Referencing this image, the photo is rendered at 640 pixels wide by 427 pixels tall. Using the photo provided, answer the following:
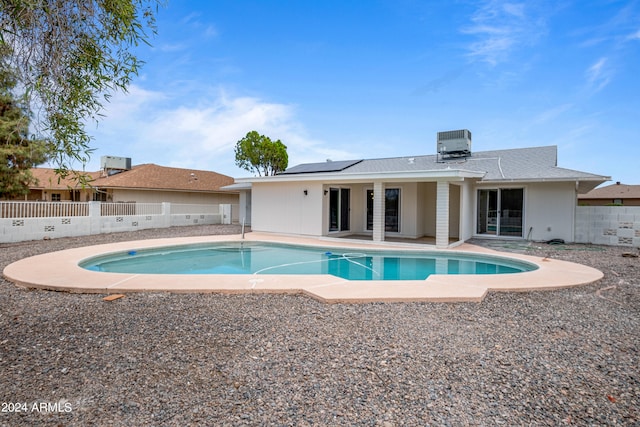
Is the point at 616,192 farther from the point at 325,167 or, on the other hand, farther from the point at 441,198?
the point at 441,198

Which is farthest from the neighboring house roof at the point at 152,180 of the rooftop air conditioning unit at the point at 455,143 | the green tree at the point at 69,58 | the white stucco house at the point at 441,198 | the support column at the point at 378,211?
the green tree at the point at 69,58

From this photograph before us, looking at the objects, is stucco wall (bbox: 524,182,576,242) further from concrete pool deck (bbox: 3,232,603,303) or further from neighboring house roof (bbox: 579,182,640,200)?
neighboring house roof (bbox: 579,182,640,200)

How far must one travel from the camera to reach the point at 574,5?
11711mm

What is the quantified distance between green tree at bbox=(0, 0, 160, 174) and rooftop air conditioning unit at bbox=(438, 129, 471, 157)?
16769 millimetres

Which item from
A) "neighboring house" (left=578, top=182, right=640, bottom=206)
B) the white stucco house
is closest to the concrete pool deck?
the white stucco house

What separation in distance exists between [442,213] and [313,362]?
9.88 m

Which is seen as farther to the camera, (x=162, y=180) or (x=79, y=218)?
(x=162, y=180)

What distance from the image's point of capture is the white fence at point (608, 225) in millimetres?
13422

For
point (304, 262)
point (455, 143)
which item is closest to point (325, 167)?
point (455, 143)

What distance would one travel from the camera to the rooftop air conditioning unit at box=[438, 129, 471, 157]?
18.4 meters

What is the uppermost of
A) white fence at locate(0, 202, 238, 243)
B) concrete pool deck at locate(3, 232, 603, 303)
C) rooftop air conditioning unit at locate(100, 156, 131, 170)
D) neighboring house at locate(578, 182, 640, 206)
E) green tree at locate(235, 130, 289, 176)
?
green tree at locate(235, 130, 289, 176)

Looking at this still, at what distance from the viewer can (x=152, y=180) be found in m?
25.2

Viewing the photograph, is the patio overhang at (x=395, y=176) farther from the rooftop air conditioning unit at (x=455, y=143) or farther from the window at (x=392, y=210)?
the rooftop air conditioning unit at (x=455, y=143)

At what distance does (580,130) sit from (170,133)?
20849mm
